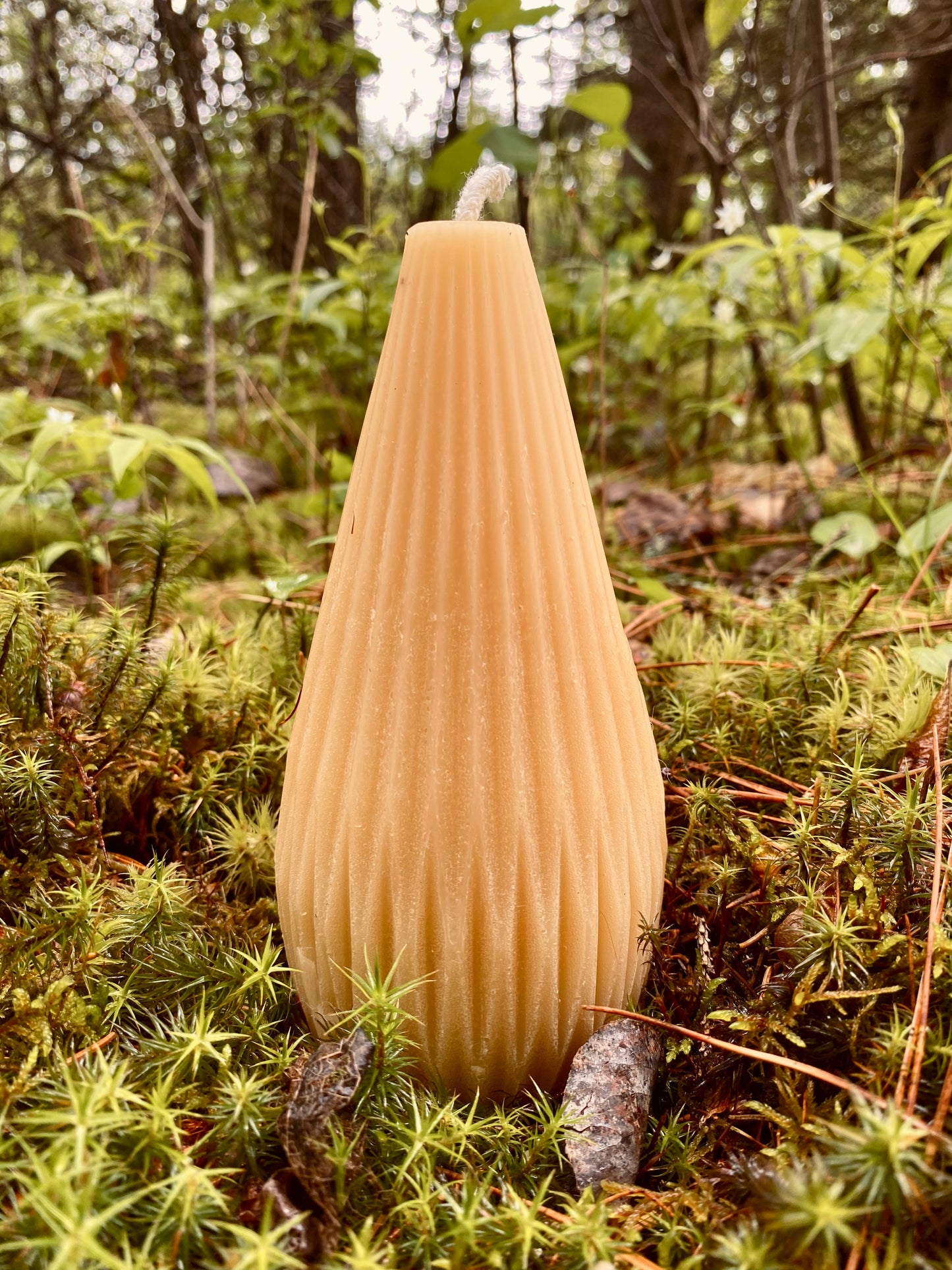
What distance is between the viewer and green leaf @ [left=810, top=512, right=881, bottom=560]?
242 cm

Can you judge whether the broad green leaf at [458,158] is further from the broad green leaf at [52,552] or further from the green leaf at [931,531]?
the green leaf at [931,531]

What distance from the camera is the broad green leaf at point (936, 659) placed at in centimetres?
166

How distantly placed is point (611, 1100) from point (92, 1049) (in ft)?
2.10

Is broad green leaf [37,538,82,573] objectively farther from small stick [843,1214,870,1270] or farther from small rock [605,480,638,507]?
small rock [605,480,638,507]

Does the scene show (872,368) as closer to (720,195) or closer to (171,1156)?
(720,195)

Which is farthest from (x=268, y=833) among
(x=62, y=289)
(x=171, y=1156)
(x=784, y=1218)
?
(x=62, y=289)

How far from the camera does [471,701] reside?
3.76 ft

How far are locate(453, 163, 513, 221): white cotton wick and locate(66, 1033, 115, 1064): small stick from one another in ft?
3.65

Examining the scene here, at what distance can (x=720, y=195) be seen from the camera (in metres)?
3.43

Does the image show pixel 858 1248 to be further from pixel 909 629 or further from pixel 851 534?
pixel 851 534

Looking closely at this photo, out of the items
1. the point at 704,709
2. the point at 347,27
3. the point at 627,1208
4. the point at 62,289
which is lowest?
the point at 627,1208

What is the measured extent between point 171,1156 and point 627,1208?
0.49m

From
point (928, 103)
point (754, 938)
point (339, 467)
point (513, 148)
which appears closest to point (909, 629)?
point (754, 938)

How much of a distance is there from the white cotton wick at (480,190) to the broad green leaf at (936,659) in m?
1.12
